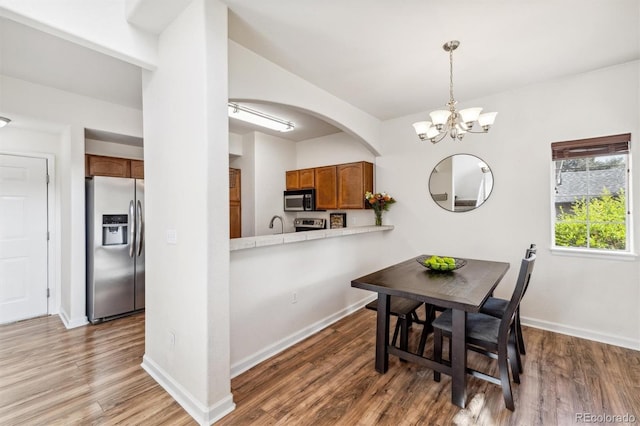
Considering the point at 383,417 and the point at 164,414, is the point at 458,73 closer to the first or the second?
the point at 383,417

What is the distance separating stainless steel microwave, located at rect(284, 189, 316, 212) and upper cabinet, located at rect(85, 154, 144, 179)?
234 centimetres

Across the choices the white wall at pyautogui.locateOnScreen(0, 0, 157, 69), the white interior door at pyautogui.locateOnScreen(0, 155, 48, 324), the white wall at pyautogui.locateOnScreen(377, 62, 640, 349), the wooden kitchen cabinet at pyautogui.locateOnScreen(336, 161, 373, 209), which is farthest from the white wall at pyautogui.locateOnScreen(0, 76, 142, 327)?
the white wall at pyautogui.locateOnScreen(377, 62, 640, 349)

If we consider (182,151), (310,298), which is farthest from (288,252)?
(182,151)

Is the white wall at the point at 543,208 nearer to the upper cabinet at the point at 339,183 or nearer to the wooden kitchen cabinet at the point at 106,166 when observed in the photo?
the upper cabinet at the point at 339,183

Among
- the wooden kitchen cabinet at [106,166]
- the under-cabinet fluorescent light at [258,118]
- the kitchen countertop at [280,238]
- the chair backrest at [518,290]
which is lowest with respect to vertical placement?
the chair backrest at [518,290]

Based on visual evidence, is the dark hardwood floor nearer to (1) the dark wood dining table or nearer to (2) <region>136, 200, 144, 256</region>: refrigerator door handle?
(1) the dark wood dining table

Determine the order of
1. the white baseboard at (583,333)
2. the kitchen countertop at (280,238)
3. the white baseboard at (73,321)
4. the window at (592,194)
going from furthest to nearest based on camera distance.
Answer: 1. the white baseboard at (73,321)
2. the window at (592,194)
3. the white baseboard at (583,333)
4. the kitchen countertop at (280,238)

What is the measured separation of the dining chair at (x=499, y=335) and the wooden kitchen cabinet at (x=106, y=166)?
13.5ft

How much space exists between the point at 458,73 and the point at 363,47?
44.2 inches

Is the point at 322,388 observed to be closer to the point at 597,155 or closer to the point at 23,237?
the point at 597,155

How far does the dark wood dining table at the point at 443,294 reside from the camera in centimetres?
184

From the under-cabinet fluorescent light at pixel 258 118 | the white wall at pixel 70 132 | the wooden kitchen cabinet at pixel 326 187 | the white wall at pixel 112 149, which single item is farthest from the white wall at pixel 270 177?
the white wall at pixel 70 132

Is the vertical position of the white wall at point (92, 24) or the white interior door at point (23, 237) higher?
the white wall at point (92, 24)

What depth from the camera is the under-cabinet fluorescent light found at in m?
3.54
